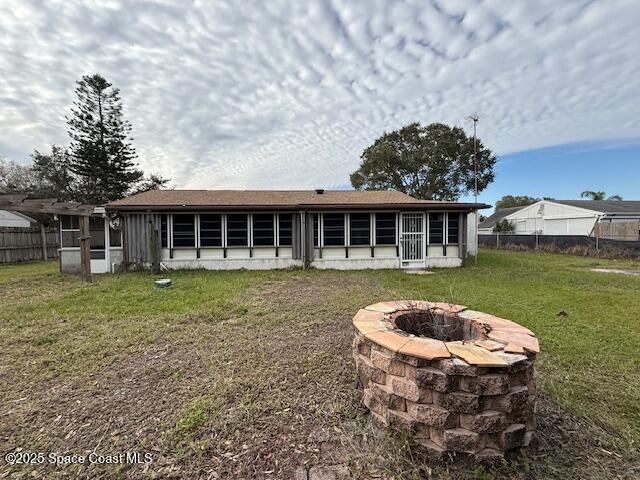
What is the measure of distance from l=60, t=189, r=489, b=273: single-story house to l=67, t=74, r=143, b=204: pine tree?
14049 mm

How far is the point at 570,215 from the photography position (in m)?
21.4

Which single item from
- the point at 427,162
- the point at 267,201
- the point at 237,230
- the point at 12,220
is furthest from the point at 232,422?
the point at 427,162

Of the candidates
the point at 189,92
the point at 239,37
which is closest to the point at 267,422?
the point at 239,37

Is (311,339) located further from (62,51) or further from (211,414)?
(62,51)

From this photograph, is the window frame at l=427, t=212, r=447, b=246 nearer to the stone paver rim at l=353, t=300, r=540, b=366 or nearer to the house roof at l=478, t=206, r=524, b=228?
the stone paver rim at l=353, t=300, r=540, b=366

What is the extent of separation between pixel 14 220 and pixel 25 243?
4.84 m

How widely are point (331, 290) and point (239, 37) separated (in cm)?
675

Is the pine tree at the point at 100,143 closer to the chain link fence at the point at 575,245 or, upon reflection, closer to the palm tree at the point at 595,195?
the chain link fence at the point at 575,245

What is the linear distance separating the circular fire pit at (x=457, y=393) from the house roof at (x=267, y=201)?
8188 mm

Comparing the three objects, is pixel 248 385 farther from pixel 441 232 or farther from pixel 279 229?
pixel 441 232

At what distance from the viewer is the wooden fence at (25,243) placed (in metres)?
13.1

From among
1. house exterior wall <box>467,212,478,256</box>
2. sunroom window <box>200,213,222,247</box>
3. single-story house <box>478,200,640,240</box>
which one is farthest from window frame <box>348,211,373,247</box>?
single-story house <box>478,200,640,240</box>

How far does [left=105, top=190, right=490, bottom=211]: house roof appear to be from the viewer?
9812mm

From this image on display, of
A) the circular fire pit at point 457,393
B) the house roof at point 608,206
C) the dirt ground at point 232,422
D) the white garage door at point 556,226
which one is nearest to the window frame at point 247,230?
the dirt ground at point 232,422
